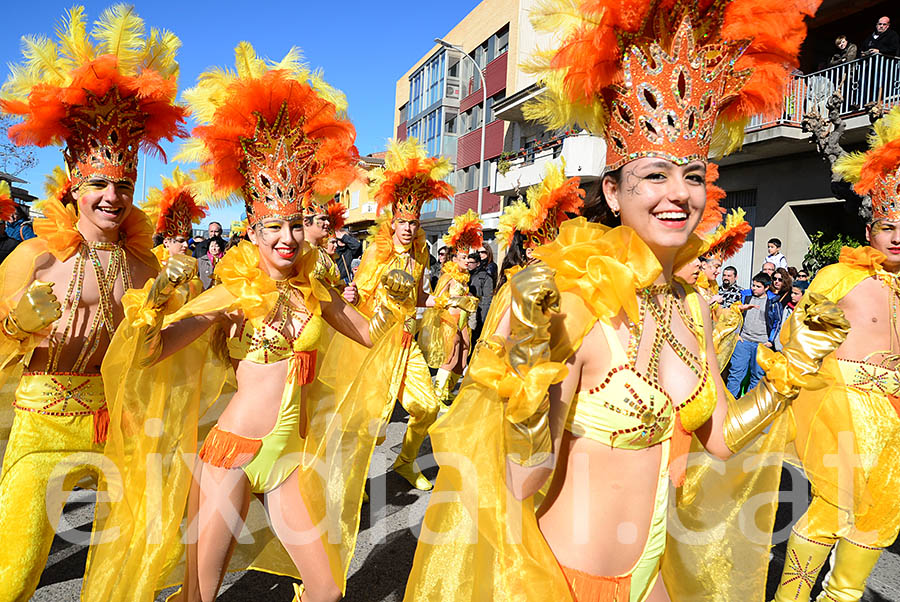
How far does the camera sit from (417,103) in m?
38.3

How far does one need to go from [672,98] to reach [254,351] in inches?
73.5

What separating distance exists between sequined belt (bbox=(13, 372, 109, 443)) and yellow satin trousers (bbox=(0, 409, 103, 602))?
29mm

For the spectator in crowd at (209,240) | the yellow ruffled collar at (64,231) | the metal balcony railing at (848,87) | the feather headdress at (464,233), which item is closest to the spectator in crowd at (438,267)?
the feather headdress at (464,233)

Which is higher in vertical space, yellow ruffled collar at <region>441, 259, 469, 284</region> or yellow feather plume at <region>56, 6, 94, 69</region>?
yellow feather plume at <region>56, 6, 94, 69</region>

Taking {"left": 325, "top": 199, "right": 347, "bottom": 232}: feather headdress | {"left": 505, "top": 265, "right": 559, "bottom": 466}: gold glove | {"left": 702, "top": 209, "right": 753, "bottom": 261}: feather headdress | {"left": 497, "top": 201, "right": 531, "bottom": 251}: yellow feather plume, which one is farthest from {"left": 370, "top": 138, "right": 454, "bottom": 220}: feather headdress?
{"left": 505, "top": 265, "right": 559, "bottom": 466}: gold glove

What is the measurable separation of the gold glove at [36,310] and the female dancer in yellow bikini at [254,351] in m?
0.29

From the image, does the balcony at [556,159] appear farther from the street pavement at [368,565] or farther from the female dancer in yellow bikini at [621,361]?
the female dancer in yellow bikini at [621,361]

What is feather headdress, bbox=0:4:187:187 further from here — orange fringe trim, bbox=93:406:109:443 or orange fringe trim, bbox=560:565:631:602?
orange fringe trim, bbox=560:565:631:602

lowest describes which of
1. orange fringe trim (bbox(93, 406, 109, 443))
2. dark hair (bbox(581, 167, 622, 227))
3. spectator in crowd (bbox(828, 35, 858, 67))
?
orange fringe trim (bbox(93, 406, 109, 443))

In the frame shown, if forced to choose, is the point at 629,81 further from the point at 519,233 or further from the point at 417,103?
the point at 417,103

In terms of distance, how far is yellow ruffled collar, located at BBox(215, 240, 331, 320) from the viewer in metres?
2.62

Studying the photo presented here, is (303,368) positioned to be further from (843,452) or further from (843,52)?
(843,52)

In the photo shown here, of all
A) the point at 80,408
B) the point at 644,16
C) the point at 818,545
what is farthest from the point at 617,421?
the point at 80,408

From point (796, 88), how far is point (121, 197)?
12.8m
